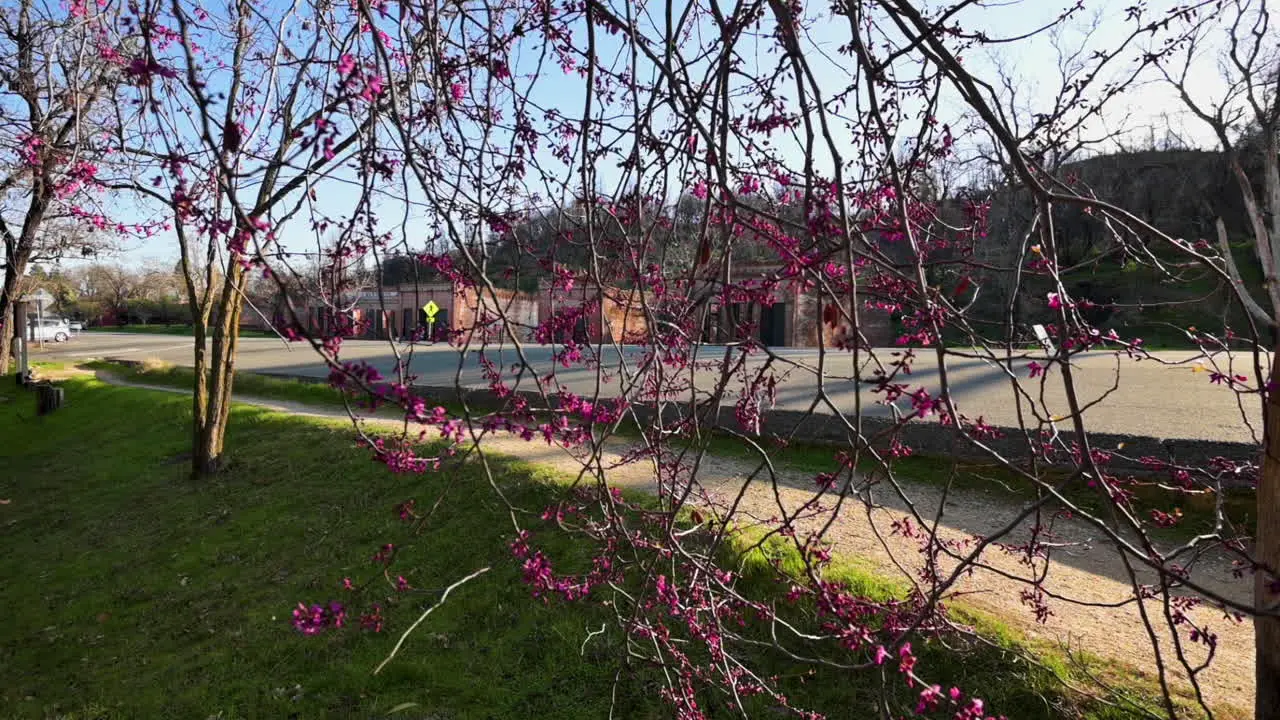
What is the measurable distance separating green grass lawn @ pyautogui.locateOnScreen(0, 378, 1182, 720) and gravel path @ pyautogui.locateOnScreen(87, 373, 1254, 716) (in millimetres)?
329

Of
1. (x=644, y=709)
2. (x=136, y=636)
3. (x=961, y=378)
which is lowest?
(x=136, y=636)

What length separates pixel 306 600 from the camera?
492cm

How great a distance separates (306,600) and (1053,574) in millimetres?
4732

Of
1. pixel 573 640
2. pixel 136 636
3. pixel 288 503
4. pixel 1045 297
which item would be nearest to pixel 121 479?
pixel 288 503

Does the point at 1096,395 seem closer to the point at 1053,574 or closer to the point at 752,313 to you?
the point at 1053,574

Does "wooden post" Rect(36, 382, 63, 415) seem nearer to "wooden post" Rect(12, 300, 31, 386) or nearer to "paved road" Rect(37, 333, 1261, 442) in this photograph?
"wooden post" Rect(12, 300, 31, 386)

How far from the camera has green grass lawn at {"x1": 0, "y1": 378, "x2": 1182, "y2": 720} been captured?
11.0 feet

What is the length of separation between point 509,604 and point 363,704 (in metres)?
0.91

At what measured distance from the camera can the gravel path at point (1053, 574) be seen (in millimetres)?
2992

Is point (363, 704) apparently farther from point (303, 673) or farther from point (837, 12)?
point (837, 12)

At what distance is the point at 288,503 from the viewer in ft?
21.8

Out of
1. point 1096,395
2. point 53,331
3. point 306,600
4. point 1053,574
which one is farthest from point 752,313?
point 53,331

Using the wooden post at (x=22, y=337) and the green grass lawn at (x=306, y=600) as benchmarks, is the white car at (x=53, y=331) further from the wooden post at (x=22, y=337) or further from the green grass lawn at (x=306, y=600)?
the green grass lawn at (x=306, y=600)

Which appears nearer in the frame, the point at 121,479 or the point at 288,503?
the point at 288,503
